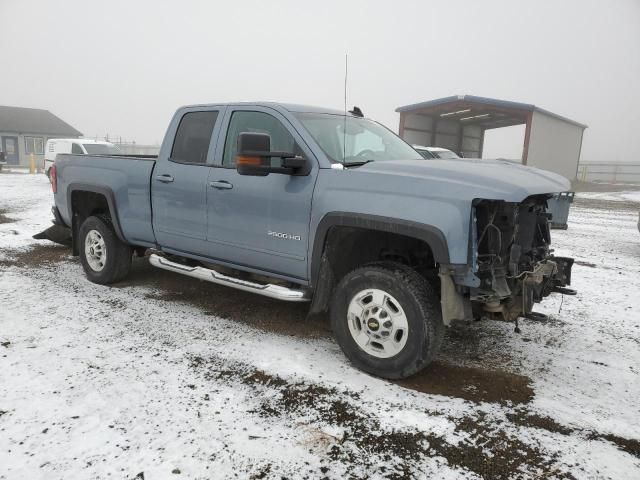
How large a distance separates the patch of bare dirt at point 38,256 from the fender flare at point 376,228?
4633 mm

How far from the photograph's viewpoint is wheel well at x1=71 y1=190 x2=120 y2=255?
18.6 feet

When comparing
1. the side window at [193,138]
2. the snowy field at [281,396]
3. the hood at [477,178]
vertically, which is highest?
the side window at [193,138]

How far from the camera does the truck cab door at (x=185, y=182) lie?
4.43 m

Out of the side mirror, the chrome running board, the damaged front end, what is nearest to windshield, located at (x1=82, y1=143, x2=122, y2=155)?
the chrome running board

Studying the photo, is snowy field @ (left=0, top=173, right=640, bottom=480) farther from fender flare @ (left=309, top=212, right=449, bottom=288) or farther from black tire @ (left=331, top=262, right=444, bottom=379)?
fender flare @ (left=309, top=212, right=449, bottom=288)

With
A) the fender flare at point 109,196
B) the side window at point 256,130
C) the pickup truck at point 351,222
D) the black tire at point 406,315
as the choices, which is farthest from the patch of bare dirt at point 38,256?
the black tire at point 406,315

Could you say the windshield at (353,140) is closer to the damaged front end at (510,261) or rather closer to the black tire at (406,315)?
the black tire at (406,315)

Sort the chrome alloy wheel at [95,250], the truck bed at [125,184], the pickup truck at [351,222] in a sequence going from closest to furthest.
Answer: the pickup truck at [351,222] < the truck bed at [125,184] < the chrome alloy wheel at [95,250]

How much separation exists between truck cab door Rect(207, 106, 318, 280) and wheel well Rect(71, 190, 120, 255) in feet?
6.94

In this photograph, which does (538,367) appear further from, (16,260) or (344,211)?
(16,260)

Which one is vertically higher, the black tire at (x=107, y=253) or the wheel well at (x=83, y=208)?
the wheel well at (x=83, y=208)

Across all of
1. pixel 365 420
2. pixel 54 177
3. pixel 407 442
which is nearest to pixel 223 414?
pixel 365 420

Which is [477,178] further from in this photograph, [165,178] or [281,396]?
[165,178]

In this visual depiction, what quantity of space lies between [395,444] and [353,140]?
2.59 meters
